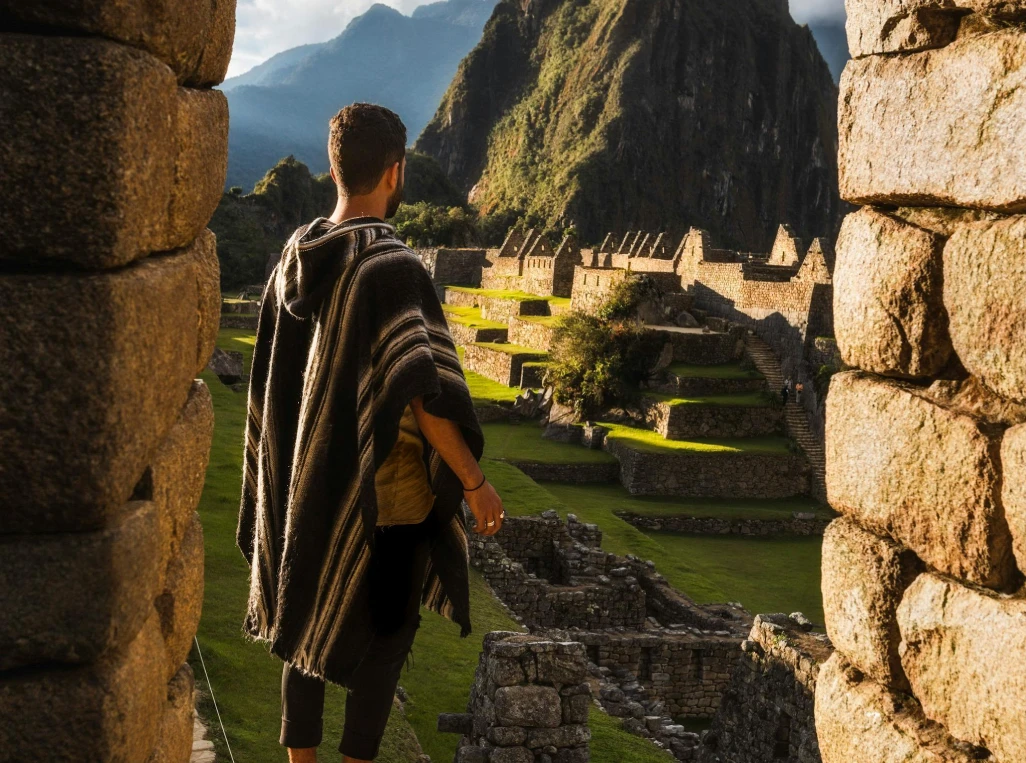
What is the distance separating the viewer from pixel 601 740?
8188 mm

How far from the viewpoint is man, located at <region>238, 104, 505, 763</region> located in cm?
328

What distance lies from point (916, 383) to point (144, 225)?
1.85 metres

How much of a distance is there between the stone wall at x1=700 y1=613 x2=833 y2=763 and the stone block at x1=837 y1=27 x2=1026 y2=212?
6.31 meters

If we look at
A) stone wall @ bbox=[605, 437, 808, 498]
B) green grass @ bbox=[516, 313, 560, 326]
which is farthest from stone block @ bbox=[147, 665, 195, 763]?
green grass @ bbox=[516, 313, 560, 326]

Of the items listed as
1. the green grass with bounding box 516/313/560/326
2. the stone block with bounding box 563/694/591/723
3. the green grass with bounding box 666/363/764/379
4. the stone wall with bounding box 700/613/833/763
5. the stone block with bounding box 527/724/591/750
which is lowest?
the stone wall with bounding box 700/613/833/763

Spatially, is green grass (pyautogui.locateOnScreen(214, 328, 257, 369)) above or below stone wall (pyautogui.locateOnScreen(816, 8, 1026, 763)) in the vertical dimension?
below

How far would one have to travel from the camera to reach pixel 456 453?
10.8ft

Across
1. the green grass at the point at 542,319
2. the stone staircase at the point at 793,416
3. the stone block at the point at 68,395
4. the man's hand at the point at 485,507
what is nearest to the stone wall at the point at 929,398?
the man's hand at the point at 485,507

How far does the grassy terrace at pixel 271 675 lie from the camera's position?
19.7 ft

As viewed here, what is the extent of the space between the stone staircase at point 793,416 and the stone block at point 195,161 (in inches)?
997

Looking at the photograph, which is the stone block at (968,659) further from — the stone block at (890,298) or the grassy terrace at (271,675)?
the grassy terrace at (271,675)

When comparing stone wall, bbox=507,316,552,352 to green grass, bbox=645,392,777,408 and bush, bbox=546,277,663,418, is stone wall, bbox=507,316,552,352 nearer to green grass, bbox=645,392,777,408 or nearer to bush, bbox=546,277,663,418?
bush, bbox=546,277,663,418

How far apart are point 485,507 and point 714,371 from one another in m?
29.2

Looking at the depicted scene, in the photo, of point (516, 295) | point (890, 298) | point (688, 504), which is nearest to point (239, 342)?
point (688, 504)
